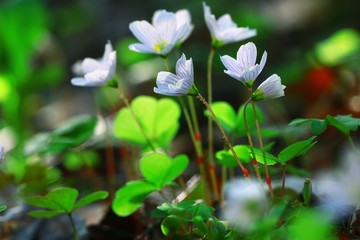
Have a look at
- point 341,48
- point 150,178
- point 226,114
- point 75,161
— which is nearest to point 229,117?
point 226,114

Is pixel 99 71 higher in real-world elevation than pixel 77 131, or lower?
higher

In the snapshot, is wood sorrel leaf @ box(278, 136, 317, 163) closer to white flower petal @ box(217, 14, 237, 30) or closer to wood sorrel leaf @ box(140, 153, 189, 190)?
wood sorrel leaf @ box(140, 153, 189, 190)

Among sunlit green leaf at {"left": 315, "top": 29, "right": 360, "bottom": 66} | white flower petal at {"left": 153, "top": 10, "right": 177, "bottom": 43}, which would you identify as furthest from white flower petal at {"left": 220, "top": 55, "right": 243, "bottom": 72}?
sunlit green leaf at {"left": 315, "top": 29, "right": 360, "bottom": 66}

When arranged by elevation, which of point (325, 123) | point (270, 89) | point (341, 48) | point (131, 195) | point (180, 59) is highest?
point (180, 59)

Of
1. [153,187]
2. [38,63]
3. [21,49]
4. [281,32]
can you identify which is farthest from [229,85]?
[153,187]

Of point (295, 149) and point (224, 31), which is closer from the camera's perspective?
point (295, 149)

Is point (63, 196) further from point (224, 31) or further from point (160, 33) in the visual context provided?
point (224, 31)

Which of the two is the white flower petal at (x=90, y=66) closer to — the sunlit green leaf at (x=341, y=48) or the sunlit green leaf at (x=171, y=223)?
the sunlit green leaf at (x=171, y=223)
